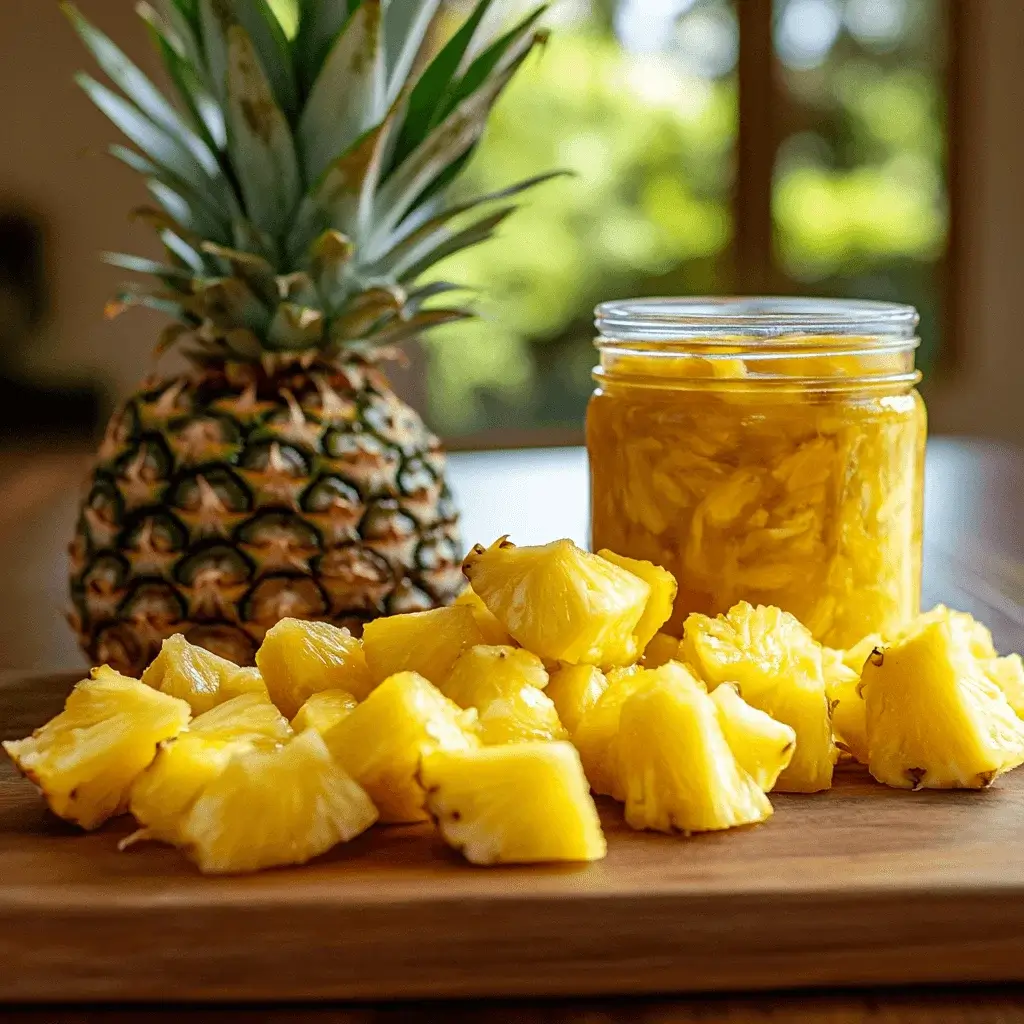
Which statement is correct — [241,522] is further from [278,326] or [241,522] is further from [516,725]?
[516,725]

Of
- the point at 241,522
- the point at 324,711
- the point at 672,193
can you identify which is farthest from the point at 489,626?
the point at 672,193

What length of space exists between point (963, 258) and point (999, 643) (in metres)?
4.58

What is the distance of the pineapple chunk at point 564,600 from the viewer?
102 cm

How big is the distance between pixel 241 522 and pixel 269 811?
67 centimetres

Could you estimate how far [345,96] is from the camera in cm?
150

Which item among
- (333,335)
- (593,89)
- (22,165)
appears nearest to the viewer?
(333,335)

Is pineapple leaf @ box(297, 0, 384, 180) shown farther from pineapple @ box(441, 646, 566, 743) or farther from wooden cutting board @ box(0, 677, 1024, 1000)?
wooden cutting board @ box(0, 677, 1024, 1000)

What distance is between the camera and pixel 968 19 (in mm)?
5484

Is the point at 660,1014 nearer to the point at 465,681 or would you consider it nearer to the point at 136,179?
the point at 465,681

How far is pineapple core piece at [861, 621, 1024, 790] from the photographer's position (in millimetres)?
1031

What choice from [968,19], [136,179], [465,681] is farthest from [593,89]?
[465,681]

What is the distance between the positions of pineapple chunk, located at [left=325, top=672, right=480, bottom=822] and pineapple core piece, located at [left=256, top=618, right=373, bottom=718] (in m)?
0.14

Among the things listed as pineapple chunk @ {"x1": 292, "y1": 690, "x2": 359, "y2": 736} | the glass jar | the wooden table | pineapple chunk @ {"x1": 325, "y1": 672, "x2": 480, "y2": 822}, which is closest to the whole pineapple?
the wooden table

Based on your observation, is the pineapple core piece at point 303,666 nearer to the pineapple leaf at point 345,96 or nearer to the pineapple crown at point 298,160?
the pineapple crown at point 298,160
